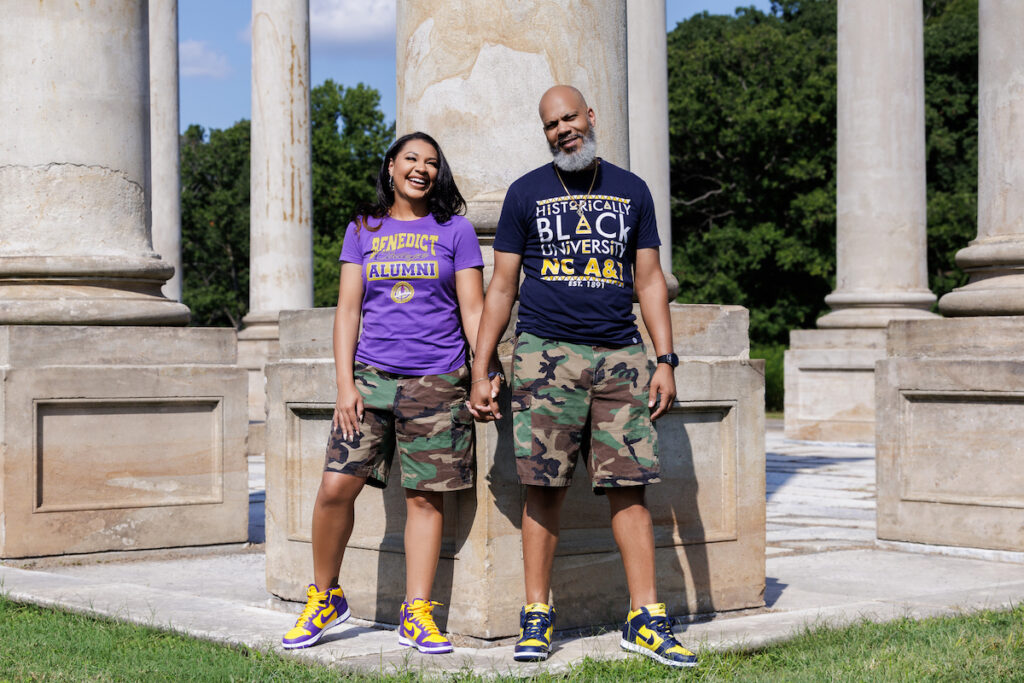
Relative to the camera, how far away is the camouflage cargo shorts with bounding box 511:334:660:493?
12617 millimetres

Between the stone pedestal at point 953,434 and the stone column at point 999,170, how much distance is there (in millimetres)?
693

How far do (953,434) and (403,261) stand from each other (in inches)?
447

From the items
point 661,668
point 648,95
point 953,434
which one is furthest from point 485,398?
point 648,95

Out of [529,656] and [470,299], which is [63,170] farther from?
[529,656]

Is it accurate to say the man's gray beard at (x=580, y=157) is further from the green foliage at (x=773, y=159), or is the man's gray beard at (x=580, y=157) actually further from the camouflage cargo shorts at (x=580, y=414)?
the green foliage at (x=773, y=159)

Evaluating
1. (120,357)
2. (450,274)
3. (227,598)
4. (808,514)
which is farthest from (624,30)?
(808,514)

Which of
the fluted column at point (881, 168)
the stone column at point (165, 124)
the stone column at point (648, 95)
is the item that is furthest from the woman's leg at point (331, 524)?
the fluted column at point (881, 168)

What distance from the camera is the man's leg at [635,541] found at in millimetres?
12742

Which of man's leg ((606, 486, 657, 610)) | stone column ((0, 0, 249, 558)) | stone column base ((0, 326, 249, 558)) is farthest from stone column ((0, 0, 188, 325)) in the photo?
man's leg ((606, 486, 657, 610))

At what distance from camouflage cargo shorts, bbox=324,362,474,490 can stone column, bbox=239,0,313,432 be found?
119 feet

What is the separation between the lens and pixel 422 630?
1291 cm

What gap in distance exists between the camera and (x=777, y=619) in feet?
48.6

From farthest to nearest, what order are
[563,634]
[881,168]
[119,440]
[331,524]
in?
[881,168], [119,440], [563,634], [331,524]

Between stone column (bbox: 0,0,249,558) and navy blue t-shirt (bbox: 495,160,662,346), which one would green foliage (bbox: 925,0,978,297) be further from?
navy blue t-shirt (bbox: 495,160,662,346)
